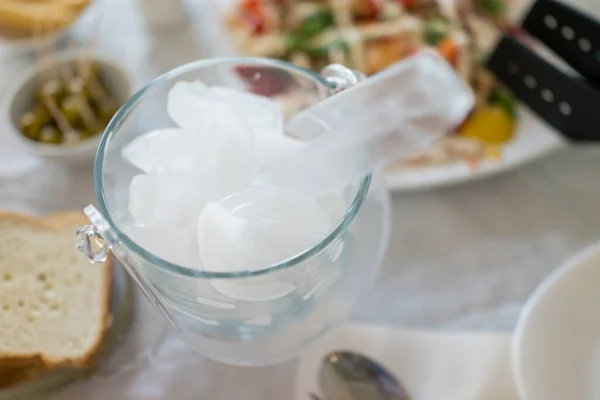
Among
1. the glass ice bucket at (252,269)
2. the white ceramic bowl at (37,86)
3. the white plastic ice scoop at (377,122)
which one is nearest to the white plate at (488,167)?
the glass ice bucket at (252,269)

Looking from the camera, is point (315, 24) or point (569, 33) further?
point (315, 24)

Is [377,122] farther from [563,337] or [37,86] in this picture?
[37,86]

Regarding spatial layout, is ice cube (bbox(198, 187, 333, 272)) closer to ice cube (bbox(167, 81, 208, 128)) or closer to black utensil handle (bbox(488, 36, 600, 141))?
ice cube (bbox(167, 81, 208, 128))

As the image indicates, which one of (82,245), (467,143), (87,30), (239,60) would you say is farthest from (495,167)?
(87,30)

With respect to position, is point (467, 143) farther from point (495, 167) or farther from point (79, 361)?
point (79, 361)

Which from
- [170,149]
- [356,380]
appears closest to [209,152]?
[170,149]

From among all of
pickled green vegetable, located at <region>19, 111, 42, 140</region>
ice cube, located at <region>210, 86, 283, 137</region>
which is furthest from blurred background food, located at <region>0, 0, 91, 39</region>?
ice cube, located at <region>210, 86, 283, 137</region>

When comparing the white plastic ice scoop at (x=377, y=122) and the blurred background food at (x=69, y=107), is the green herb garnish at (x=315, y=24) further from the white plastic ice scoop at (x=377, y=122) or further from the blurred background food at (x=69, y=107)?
the white plastic ice scoop at (x=377, y=122)
